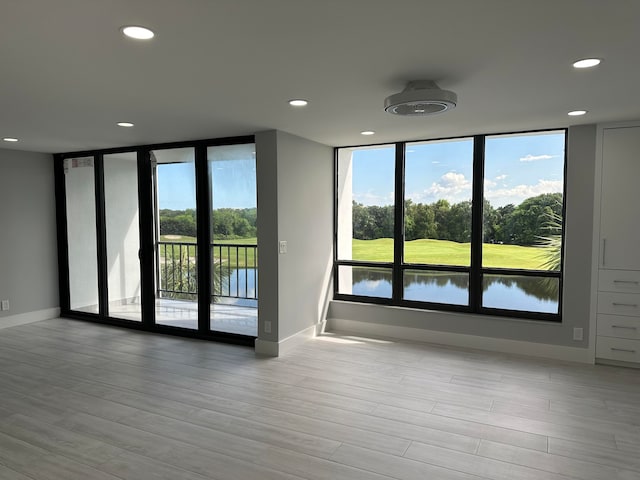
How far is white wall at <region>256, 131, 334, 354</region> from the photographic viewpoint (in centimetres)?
440

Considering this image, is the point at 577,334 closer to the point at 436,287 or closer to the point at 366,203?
the point at 436,287

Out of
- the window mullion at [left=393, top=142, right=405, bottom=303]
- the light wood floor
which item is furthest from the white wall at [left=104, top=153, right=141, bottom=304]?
the window mullion at [left=393, top=142, right=405, bottom=303]

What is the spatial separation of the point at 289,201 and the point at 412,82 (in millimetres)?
2180

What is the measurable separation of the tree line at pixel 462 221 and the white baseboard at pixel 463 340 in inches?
42.8

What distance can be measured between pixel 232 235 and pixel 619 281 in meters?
4.02

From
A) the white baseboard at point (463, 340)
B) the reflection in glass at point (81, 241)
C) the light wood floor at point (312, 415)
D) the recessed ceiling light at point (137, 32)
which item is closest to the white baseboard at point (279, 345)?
the light wood floor at point (312, 415)

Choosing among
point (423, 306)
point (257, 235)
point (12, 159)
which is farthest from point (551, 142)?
point (12, 159)

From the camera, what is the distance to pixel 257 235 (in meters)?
4.54

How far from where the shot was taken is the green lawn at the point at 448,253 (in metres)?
4.64

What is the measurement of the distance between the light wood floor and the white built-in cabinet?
318 millimetres

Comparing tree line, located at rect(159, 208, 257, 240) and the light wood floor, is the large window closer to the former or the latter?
the light wood floor

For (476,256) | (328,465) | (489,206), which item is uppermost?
(489,206)

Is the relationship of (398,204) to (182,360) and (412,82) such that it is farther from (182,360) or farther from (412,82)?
(182,360)

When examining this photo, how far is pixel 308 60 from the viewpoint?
91.4 inches
